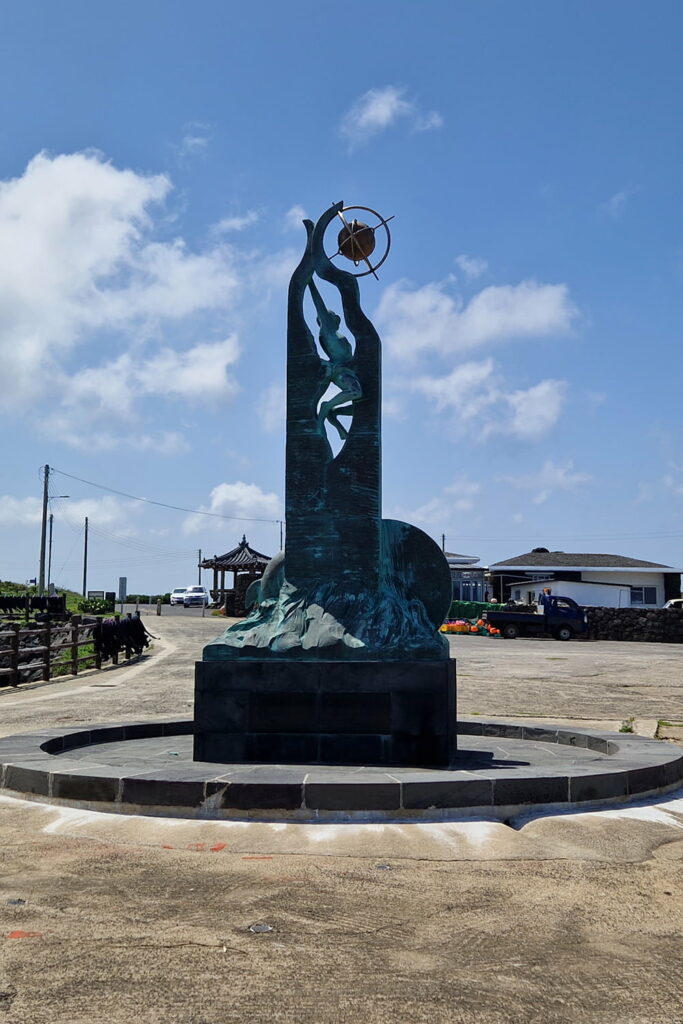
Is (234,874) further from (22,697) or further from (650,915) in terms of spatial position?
(22,697)

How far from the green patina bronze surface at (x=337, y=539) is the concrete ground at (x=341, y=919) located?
2.18 metres

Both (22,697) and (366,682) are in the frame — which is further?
(22,697)

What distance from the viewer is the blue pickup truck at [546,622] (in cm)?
3494

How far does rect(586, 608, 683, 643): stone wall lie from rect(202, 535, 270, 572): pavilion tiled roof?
60.8ft

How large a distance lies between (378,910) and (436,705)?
3.23 meters

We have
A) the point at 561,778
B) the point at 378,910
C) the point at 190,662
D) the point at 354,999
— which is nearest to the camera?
the point at 354,999

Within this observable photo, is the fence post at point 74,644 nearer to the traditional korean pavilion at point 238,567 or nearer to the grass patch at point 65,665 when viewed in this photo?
the grass patch at point 65,665

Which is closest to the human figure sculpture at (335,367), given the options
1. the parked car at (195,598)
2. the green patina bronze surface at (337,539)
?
the green patina bronze surface at (337,539)

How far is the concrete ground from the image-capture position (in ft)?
9.87

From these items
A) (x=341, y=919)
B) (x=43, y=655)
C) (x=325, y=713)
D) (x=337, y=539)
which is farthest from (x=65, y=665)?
(x=341, y=919)

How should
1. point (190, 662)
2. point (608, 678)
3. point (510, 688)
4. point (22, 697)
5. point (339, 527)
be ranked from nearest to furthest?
point (339, 527)
point (22, 697)
point (510, 688)
point (608, 678)
point (190, 662)

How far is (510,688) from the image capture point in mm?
16266

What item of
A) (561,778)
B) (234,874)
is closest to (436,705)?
(561,778)

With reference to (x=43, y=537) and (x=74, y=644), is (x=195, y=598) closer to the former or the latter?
(x=43, y=537)
